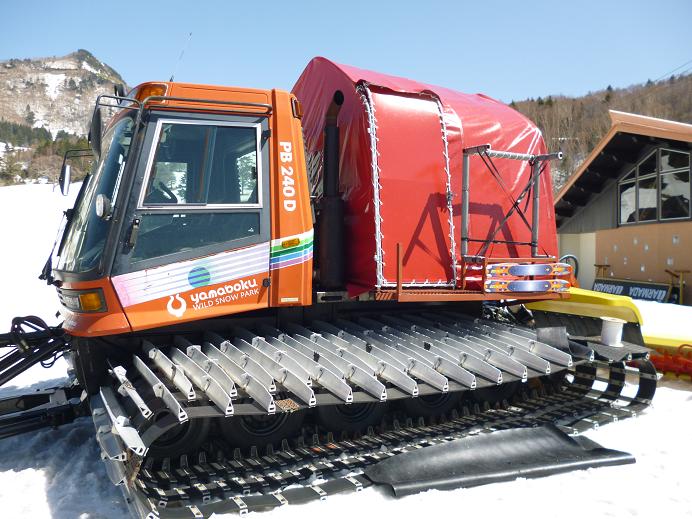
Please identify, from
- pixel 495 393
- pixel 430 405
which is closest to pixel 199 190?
pixel 430 405

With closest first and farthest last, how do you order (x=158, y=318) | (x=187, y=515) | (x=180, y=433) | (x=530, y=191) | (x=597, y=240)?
1. (x=187, y=515)
2. (x=158, y=318)
3. (x=180, y=433)
4. (x=530, y=191)
5. (x=597, y=240)

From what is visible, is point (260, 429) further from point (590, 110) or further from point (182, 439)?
point (590, 110)

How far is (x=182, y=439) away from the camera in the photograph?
4121mm

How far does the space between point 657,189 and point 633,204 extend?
4.39 feet

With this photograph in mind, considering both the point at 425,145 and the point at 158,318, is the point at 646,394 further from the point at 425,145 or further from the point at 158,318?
the point at 158,318

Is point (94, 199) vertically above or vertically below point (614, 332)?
above

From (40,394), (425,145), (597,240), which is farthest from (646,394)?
(597,240)

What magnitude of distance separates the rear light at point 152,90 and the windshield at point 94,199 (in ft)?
0.70

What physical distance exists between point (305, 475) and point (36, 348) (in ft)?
8.60

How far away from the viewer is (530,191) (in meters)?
5.57

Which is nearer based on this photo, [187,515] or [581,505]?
[187,515]

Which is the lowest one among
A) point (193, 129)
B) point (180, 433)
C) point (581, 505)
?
A: point (581, 505)

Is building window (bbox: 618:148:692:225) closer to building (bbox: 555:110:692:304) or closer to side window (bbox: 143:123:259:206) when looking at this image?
building (bbox: 555:110:692:304)

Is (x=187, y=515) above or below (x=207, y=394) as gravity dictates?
below
